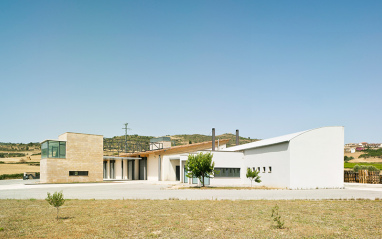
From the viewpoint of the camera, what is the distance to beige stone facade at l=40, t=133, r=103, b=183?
44688 millimetres

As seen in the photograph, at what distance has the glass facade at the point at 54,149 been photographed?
45.2 meters

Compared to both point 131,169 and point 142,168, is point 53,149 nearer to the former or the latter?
point 142,168

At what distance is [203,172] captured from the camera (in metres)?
34.0

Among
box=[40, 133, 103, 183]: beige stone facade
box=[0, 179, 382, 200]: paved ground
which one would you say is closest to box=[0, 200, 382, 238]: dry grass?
box=[0, 179, 382, 200]: paved ground

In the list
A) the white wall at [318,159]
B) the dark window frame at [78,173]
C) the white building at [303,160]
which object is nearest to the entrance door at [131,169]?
the dark window frame at [78,173]

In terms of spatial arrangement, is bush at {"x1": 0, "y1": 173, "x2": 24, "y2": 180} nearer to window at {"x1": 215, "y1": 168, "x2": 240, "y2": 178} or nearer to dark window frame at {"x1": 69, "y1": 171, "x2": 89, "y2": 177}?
dark window frame at {"x1": 69, "y1": 171, "x2": 89, "y2": 177}

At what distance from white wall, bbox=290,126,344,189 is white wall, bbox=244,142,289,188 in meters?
0.85

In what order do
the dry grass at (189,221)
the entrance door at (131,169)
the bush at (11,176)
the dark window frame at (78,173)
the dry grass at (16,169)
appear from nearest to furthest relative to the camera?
the dry grass at (189,221), the dark window frame at (78,173), the entrance door at (131,169), the bush at (11,176), the dry grass at (16,169)

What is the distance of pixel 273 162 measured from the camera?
35.6m

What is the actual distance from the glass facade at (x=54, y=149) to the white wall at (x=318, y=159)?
2970 cm

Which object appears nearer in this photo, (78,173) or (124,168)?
(78,173)

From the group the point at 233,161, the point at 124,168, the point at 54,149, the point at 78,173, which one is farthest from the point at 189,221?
the point at 124,168

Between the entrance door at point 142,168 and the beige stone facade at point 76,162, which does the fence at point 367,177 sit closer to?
the entrance door at point 142,168

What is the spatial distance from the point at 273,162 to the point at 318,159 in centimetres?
437
